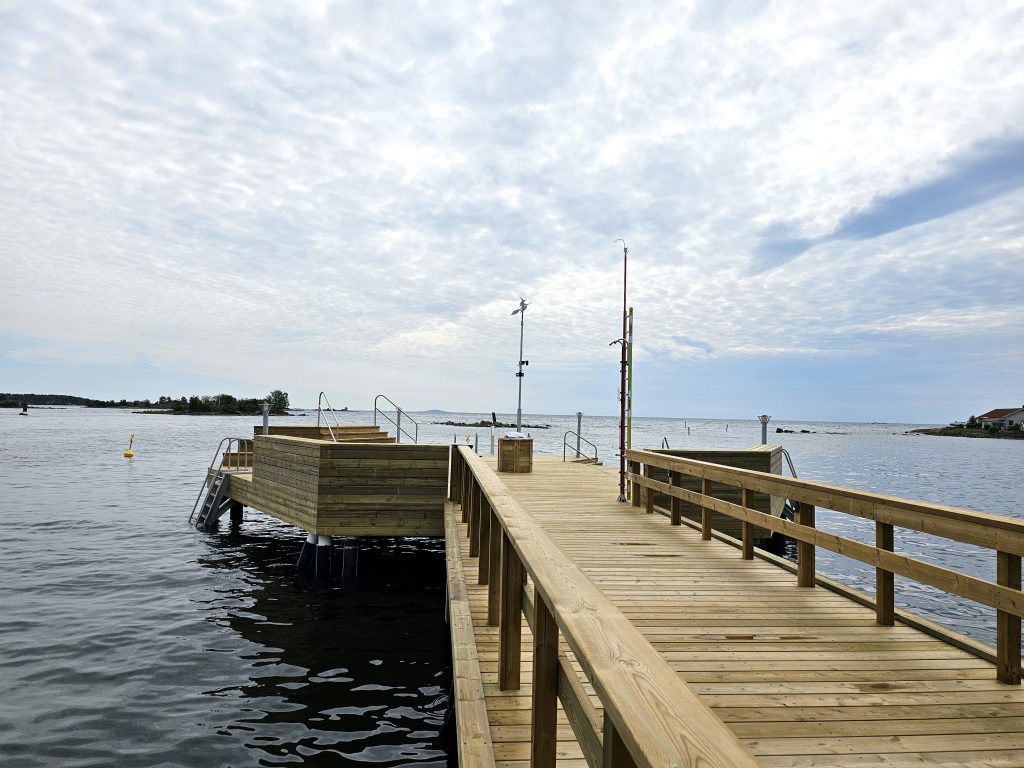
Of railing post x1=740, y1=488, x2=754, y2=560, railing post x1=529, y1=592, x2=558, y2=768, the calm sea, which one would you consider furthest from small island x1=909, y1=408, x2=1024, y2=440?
railing post x1=529, y1=592, x2=558, y2=768

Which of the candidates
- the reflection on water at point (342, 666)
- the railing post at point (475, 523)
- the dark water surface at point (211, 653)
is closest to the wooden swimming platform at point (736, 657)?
the railing post at point (475, 523)

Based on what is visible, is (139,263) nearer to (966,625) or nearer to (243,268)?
(243,268)

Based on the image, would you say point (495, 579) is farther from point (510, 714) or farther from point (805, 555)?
point (805, 555)

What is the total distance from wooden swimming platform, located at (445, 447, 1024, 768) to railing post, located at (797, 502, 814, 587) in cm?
2

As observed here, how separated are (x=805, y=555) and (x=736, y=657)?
1.98 meters

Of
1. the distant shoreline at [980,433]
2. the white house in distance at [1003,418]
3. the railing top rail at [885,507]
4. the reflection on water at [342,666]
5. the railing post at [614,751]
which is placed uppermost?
the white house in distance at [1003,418]

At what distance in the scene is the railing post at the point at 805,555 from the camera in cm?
516

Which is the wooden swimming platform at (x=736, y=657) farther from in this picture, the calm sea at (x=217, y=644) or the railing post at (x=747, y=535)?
the calm sea at (x=217, y=644)

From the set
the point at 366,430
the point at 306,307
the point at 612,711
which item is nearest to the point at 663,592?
the point at 612,711

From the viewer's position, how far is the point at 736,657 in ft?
11.8

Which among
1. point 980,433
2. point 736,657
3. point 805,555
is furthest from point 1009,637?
point 980,433

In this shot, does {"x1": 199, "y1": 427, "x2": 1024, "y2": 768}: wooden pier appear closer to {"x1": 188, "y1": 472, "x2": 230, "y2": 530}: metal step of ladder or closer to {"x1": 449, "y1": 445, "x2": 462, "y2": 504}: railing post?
{"x1": 449, "y1": 445, "x2": 462, "y2": 504}: railing post

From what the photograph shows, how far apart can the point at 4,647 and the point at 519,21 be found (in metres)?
12.2

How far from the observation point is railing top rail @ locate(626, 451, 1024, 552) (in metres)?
3.31
